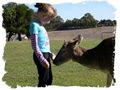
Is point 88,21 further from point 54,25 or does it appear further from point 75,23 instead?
point 54,25

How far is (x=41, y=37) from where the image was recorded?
14.3 feet

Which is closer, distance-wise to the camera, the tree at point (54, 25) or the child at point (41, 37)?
the child at point (41, 37)

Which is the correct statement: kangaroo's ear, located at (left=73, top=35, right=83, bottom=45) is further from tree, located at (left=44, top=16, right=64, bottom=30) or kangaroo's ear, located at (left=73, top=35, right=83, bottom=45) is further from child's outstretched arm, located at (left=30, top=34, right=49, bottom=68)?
child's outstretched arm, located at (left=30, top=34, right=49, bottom=68)

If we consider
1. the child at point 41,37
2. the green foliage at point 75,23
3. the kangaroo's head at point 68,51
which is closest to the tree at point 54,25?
the green foliage at point 75,23

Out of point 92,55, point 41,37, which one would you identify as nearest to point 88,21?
point 92,55

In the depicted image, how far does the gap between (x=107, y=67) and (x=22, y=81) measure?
2.21 metres

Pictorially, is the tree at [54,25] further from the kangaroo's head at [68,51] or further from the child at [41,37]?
the kangaroo's head at [68,51]

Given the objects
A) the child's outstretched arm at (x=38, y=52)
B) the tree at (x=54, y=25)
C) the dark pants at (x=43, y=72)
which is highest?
the tree at (x=54, y=25)

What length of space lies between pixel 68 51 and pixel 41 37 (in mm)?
837

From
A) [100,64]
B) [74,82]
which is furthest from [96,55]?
[74,82]

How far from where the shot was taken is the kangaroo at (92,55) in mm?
4906

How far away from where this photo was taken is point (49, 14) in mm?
4383

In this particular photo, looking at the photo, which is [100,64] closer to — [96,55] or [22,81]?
[96,55]

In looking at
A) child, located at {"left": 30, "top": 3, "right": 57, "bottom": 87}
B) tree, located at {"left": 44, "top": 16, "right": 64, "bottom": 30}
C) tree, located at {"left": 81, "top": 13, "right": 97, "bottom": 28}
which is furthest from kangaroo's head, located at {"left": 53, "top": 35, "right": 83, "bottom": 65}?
child, located at {"left": 30, "top": 3, "right": 57, "bottom": 87}
